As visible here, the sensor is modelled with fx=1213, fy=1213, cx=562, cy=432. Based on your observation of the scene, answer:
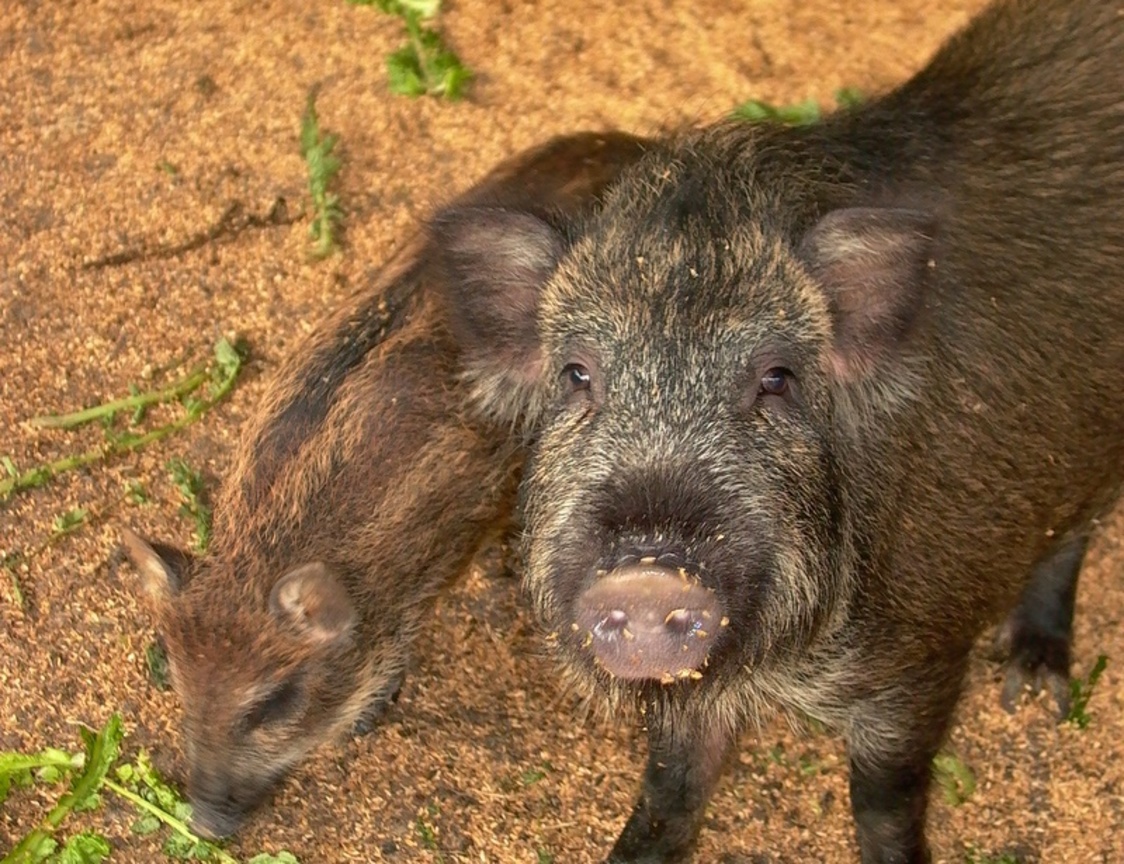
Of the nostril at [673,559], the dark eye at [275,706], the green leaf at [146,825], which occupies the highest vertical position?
the nostril at [673,559]

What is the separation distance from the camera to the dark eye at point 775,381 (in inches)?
92.4

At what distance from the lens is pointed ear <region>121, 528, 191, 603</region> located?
3275mm

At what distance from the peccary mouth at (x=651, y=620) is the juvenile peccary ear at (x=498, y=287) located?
0.84 m

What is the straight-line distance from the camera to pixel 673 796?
3232 millimetres

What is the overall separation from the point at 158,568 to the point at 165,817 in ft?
2.38

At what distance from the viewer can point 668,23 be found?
183 inches

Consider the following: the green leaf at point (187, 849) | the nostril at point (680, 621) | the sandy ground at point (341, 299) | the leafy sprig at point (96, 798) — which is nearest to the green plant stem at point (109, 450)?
the sandy ground at point (341, 299)

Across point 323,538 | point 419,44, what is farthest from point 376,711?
point 419,44

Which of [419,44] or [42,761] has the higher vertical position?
[419,44]

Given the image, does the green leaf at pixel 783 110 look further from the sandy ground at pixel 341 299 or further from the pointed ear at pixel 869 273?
the pointed ear at pixel 869 273

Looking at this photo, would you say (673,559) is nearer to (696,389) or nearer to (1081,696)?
(696,389)

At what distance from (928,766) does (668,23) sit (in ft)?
9.72

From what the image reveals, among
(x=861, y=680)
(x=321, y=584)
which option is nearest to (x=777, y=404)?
(x=861, y=680)

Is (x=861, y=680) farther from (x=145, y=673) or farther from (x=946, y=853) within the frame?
(x=145, y=673)
